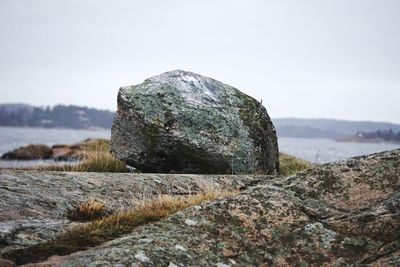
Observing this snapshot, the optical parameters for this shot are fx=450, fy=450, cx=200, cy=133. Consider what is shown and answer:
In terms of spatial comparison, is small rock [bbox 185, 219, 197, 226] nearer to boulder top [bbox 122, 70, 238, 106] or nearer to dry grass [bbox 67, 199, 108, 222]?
dry grass [bbox 67, 199, 108, 222]

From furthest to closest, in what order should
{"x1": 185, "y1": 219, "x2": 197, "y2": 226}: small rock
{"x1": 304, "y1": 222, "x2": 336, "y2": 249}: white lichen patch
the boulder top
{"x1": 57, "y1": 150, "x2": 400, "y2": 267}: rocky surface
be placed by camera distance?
the boulder top → {"x1": 185, "y1": 219, "x2": 197, "y2": 226}: small rock → {"x1": 304, "y1": 222, "x2": 336, "y2": 249}: white lichen patch → {"x1": 57, "y1": 150, "x2": 400, "y2": 267}: rocky surface

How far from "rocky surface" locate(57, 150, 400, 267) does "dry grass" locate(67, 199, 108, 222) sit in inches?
46.1

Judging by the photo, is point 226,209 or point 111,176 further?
point 111,176

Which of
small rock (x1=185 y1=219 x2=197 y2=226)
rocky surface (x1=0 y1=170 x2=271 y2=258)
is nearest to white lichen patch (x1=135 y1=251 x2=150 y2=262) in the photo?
small rock (x1=185 y1=219 x2=197 y2=226)

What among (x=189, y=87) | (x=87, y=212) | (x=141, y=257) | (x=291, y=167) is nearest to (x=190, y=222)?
(x=141, y=257)

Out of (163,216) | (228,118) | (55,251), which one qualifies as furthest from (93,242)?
(228,118)

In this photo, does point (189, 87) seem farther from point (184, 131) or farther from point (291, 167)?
point (291, 167)

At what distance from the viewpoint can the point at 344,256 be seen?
4.18 m

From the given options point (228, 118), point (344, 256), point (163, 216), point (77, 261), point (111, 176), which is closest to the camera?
point (77, 261)

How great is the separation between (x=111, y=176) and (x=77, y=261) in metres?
3.48

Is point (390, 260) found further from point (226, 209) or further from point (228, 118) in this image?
point (228, 118)

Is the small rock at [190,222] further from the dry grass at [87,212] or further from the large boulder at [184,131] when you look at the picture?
the large boulder at [184,131]

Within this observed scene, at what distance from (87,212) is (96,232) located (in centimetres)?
108

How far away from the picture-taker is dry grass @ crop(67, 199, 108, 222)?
5.43 metres
